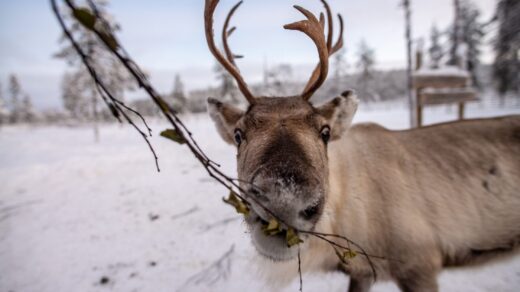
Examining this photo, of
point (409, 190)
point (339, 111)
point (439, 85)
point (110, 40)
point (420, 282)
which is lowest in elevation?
point (420, 282)

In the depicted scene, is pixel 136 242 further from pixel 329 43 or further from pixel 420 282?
pixel 329 43

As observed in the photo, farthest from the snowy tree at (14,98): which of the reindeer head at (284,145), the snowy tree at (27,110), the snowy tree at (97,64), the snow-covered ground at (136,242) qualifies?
the reindeer head at (284,145)

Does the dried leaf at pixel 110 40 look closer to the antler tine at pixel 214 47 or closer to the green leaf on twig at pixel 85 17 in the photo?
the green leaf on twig at pixel 85 17

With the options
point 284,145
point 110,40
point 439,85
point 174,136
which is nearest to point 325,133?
point 284,145

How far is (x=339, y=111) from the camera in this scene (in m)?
2.53

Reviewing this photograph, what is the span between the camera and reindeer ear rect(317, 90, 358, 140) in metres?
2.45

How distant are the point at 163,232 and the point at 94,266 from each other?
3.63 ft

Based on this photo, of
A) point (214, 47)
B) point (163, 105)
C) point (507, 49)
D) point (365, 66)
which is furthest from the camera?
point (365, 66)

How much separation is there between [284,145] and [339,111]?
3.30ft

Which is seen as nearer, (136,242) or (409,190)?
(409,190)

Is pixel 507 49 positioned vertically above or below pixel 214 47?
below

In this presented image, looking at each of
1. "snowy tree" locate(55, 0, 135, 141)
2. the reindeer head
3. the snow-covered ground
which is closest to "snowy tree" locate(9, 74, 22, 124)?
"snowy tree" locate(55, 0, 135, 141)

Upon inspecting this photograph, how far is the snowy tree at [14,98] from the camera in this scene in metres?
55.3

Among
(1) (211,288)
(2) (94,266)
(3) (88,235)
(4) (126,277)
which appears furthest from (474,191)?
(3) (88,235)
